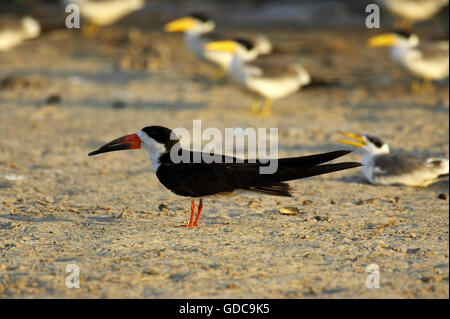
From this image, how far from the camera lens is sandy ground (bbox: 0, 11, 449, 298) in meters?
4.17

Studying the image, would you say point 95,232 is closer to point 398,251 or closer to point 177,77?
point 398,251

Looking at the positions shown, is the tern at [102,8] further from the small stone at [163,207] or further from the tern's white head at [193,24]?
the small stone at [163,207]

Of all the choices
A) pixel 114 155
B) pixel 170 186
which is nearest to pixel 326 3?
pixel 114 155

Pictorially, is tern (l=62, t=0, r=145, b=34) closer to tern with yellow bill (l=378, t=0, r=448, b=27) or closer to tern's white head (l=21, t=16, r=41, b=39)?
tern's white head (l=21, t=16, r=41, b=39)

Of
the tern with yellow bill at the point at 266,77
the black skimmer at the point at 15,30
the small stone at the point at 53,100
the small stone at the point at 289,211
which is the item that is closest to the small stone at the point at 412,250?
the small stone at the point at 289,211

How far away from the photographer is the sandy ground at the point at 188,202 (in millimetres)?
4168

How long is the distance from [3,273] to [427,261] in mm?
2614

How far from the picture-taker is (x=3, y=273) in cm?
423

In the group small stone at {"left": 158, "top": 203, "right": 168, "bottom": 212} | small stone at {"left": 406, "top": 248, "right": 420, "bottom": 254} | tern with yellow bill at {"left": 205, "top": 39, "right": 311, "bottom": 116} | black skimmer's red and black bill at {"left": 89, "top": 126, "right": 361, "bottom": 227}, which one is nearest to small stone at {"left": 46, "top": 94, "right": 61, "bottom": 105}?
tern with yellow bill at {"left": 205, "top": 39, "right": 311, "bottom": 116}

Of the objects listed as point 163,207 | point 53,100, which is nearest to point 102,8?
point 53,100

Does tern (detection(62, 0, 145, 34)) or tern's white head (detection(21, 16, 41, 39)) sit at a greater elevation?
tern (detection(62, 0, 145, 34))

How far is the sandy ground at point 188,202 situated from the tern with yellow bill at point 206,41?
1.61 ft

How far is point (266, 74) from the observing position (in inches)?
364

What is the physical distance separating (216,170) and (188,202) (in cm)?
108
